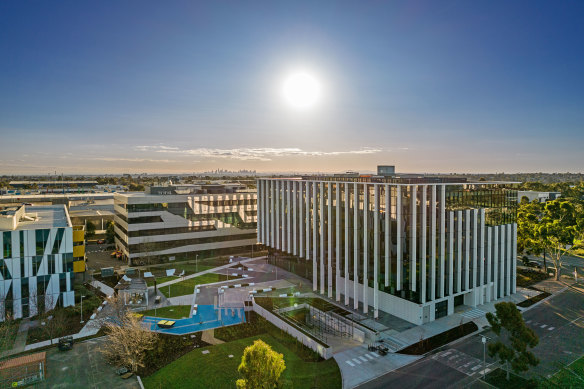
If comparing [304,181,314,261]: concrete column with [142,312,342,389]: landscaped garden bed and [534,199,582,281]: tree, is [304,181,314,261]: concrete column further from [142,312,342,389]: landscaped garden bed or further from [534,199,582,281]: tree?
[534,199,582,281]: tree

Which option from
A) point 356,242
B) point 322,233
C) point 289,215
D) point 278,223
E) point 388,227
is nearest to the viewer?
point 388,227

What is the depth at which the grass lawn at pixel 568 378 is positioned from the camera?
82.6 feet

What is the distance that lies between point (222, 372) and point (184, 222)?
132 ft

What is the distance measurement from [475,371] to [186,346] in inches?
992

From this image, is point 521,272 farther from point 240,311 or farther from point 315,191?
point 240,311

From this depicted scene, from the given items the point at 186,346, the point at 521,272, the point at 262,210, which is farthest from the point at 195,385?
the point at 521,272

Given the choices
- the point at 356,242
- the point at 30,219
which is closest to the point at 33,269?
the point at 30,219

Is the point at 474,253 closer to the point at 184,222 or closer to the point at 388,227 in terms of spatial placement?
the point at 388,227

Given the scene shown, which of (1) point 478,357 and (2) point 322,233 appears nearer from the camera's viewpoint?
(1) point 478,357

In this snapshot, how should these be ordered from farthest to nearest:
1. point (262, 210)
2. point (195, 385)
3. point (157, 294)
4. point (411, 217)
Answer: point (262, 210)
point (157, 294)
point (411, 217)
point (195, 385)

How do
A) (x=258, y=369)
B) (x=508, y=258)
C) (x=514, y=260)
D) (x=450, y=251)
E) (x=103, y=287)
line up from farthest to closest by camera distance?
(x=103, y=287) → (x=514, y=260) → (x=508, y=258) → (x=450, y=251) → (x=258, y=369)

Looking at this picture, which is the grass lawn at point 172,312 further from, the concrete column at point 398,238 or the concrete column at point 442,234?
the concrete column at point 442,234

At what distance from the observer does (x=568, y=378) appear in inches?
1032

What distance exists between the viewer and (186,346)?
32781 mm
